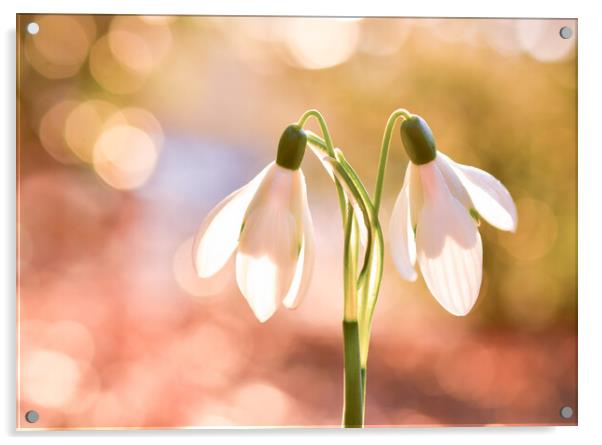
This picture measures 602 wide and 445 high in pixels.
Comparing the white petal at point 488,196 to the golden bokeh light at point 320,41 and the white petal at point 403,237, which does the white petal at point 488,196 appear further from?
the golden bokeh light at point 320,41

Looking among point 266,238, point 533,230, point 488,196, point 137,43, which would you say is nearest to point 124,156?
point 137,43

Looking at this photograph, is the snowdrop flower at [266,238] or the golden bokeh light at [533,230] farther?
the golden bokeh light at [533,230]

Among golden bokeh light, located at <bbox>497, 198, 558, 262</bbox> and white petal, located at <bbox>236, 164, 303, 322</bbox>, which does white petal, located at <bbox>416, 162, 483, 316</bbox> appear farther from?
white petal, located at <bbox>236, 164, 303, 322</bbox>

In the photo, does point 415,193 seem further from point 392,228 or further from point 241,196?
point 241,196

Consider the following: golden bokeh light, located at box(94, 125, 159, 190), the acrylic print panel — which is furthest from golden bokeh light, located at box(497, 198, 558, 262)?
golden bokeh light, located at box(94, 125, 159, 190)

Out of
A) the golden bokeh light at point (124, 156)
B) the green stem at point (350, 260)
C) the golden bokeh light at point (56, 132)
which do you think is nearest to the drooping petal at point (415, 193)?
the green stem at point (350, 260)

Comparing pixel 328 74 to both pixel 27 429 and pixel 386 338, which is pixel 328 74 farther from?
pixel 27 429
